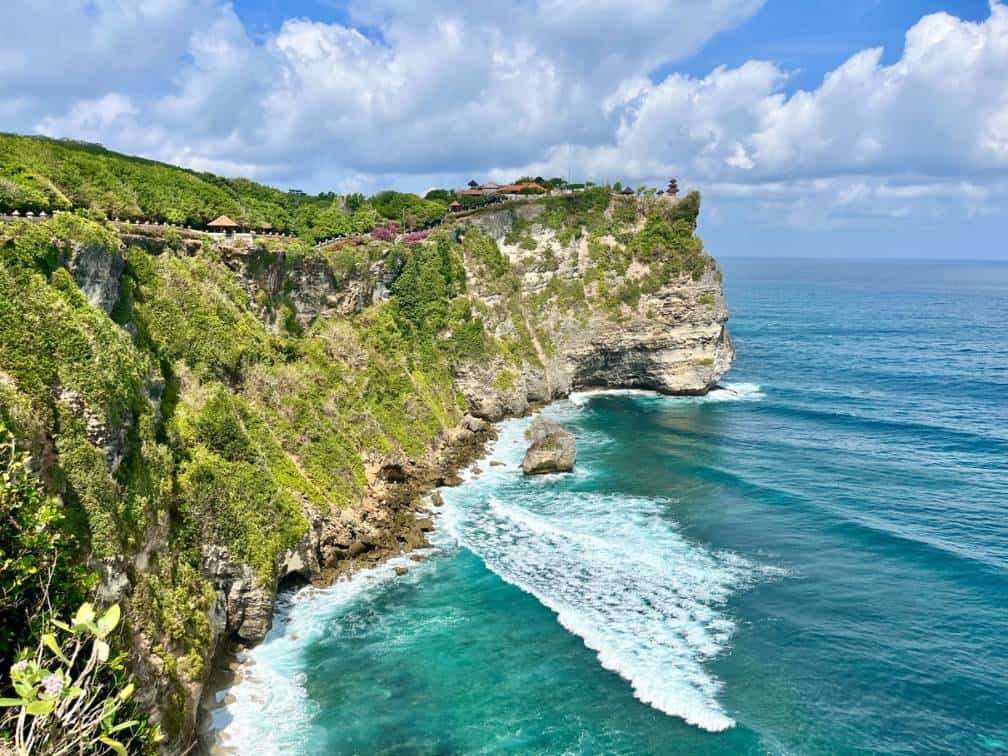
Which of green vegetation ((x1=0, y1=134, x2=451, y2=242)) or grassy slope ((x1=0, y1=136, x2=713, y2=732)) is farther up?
green vegetation ((x1=0, y1=134, x2=451, y2=242))

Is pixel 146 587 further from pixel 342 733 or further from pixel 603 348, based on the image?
pixel 603 348

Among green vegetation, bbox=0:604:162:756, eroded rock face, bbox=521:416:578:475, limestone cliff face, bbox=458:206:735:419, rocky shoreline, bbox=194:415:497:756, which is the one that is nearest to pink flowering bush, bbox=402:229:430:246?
limestone cliff face, bbox=458:206:735:419

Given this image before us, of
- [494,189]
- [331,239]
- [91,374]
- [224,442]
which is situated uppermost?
[494,189]

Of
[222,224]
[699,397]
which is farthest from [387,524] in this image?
[699,397]

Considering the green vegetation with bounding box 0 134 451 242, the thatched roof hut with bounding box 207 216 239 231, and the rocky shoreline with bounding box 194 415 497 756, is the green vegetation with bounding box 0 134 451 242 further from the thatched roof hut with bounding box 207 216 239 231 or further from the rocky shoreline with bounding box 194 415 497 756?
the rocky shoreline with bounding box 194 415 497 756

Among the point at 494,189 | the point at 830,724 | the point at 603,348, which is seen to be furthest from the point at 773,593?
the point at 494,189

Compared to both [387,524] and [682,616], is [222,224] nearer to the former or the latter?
[387,524]

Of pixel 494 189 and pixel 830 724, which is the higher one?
pixel 494 189
